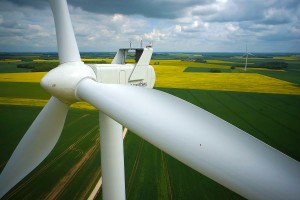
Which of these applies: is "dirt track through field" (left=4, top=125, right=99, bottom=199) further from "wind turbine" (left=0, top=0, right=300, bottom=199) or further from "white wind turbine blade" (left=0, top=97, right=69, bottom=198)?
"wind turbine" (left=0, top=0, right=300, bottom=199)

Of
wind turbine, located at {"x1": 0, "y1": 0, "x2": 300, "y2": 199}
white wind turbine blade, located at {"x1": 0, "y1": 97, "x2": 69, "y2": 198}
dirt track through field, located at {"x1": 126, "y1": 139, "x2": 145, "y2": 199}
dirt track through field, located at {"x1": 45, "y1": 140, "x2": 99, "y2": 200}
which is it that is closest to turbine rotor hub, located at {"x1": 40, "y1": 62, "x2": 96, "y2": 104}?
wind turbine, located at {"x1": 0, "y1": 0, "x2": 300, "y2": 199}

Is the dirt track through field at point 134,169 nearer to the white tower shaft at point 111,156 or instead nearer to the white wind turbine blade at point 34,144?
the white tower shaft at point 111,156

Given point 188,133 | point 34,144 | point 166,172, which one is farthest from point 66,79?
point 166,172

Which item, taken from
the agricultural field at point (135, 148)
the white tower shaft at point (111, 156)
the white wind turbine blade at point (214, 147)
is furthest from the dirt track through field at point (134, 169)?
the white wind turbine blade at point (214, 147)

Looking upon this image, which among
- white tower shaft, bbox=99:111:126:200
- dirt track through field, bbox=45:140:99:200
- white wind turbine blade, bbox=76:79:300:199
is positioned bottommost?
dirt track through field, bbox=45:140:99:200

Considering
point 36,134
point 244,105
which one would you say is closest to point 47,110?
point 36,134

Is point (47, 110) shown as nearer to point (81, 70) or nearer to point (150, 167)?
point (81, 70)
